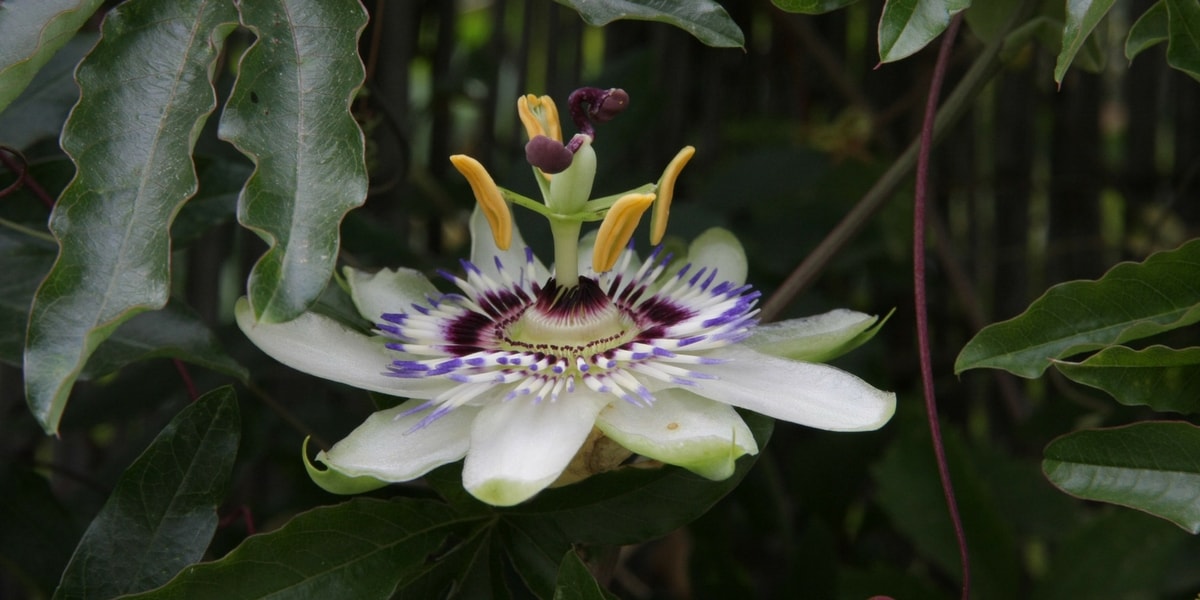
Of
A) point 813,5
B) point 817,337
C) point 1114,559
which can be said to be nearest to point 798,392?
point 817,337

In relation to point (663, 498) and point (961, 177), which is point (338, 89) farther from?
point (961, 177)

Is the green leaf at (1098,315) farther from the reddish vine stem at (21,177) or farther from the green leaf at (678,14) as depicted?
the reddish vine stem at (21,177)

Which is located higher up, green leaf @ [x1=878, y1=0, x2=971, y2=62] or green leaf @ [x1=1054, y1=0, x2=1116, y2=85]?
green leaf @ [x1=1054, y1=0, x2=1116, y2=85]

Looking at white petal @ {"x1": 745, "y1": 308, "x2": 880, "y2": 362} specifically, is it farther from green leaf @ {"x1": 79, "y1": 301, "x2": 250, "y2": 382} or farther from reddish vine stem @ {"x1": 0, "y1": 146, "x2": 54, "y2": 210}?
reddish vine stem @ {"x1": 0, "y1": 146, "x2": 54, "y2": 210}

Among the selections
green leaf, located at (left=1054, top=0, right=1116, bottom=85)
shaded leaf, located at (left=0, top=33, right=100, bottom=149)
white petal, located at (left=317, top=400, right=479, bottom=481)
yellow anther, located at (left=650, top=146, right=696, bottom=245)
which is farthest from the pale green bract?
shaded leaf, located at (left=0, top=33, right=100, bottom=149)

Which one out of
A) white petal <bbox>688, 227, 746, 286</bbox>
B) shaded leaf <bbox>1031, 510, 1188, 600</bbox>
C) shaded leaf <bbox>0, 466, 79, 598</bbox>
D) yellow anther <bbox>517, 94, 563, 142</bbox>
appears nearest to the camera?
yellow anther <bbox>517, 94, 563, 142</bbox>

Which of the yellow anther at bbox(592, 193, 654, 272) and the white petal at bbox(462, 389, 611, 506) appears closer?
the white petal at bbox(462, 389, 611, 506)

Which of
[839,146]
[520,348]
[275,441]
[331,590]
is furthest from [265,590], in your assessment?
[839,146]
